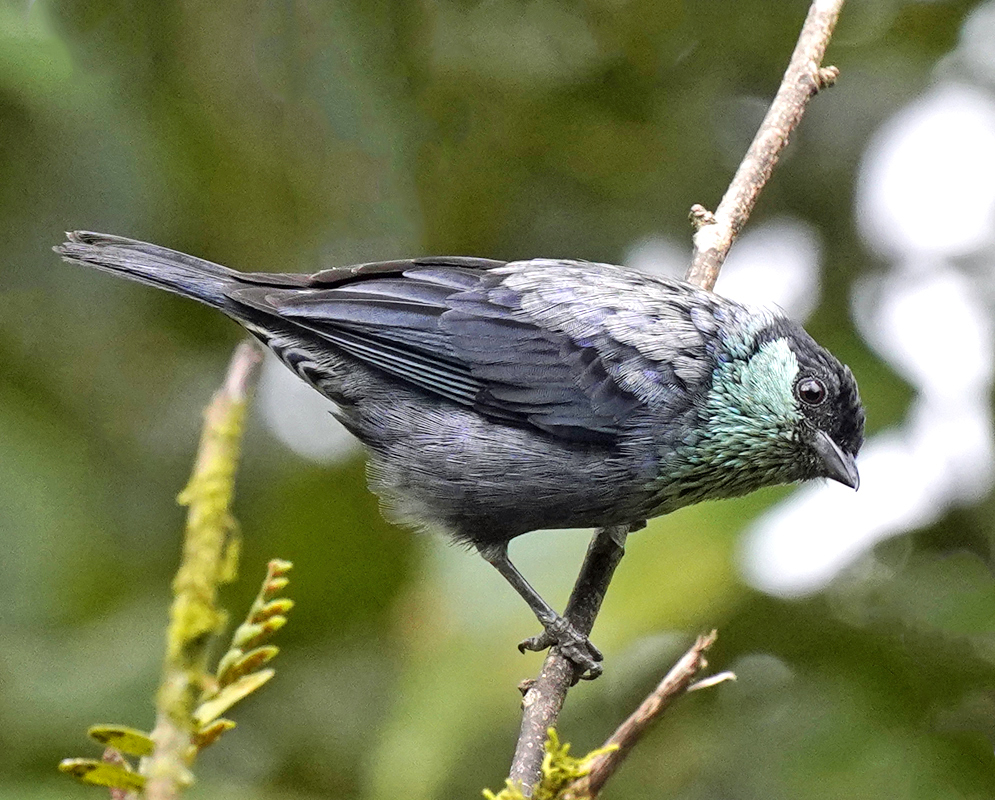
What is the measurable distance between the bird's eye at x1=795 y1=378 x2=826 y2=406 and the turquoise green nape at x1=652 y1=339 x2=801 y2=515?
0.11ft

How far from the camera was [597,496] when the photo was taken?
3.88 meters

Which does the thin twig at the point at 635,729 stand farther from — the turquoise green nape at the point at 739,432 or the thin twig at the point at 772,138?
the thin twig at the point at 772,138

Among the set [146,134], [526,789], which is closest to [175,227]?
[146,134]

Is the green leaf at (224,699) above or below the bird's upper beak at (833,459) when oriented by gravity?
below

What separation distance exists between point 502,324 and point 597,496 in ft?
2.38

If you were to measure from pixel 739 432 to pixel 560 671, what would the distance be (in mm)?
1050

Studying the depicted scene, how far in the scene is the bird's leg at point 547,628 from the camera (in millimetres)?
3654

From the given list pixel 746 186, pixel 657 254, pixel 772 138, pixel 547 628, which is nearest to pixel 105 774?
pixel 547 628

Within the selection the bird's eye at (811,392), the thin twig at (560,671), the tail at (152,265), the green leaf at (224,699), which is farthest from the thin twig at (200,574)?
the bird's eye at (811,392)

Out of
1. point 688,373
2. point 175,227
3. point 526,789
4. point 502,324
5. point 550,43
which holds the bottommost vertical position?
point 526,789

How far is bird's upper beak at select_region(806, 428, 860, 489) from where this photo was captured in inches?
155

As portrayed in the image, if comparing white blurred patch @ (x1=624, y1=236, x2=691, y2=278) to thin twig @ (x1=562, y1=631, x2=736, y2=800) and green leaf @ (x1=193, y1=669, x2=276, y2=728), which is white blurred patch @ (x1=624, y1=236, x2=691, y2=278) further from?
green leaf @ (x1=193, y1=669, x2=276, y2=728)

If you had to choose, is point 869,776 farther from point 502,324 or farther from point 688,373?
point 502,324

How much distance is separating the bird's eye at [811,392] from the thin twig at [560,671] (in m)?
0.78
